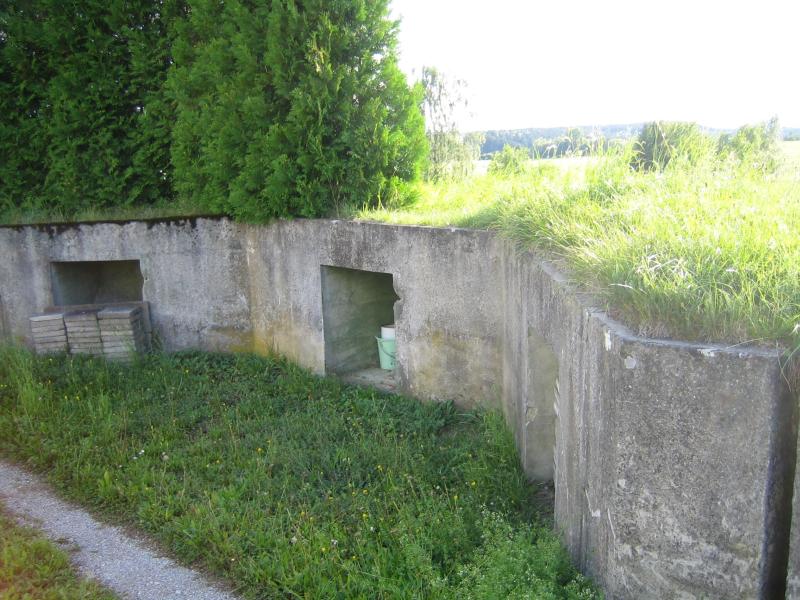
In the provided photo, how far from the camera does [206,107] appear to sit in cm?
807

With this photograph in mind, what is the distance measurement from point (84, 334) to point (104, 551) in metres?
4.14

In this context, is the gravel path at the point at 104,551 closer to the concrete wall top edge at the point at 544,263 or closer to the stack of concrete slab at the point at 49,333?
the concrete wall top edge at the point at 544,263

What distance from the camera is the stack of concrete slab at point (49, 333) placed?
26.5ft

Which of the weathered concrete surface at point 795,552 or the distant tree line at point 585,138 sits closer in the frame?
the weathered concrete surface at point 795,552

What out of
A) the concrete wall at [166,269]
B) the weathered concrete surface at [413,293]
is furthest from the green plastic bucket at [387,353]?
the concrete wall at [166,269]

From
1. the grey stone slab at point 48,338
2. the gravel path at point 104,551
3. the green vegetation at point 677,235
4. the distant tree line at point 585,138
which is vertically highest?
the distant tree line at point 585,138

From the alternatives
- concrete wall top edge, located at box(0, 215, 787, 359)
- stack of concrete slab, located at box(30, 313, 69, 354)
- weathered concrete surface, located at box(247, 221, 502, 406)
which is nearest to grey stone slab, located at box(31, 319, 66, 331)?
stack of concrete slab, located at box(30, 313, 69, 354)

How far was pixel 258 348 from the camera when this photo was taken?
27.0ft

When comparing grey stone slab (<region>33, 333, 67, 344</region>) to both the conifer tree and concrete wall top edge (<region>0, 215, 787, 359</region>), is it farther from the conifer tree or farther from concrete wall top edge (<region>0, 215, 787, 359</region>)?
the conifer tree

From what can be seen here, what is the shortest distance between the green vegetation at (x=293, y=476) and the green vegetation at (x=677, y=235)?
134 centimetres

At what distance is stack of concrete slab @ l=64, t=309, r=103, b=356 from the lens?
26.5 feet

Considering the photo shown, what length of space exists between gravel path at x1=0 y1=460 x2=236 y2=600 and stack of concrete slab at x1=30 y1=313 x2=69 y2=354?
283cm

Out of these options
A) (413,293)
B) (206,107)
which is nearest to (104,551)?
(413,293)

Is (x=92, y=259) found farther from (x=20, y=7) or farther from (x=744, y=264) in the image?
(x=744, y=264)
